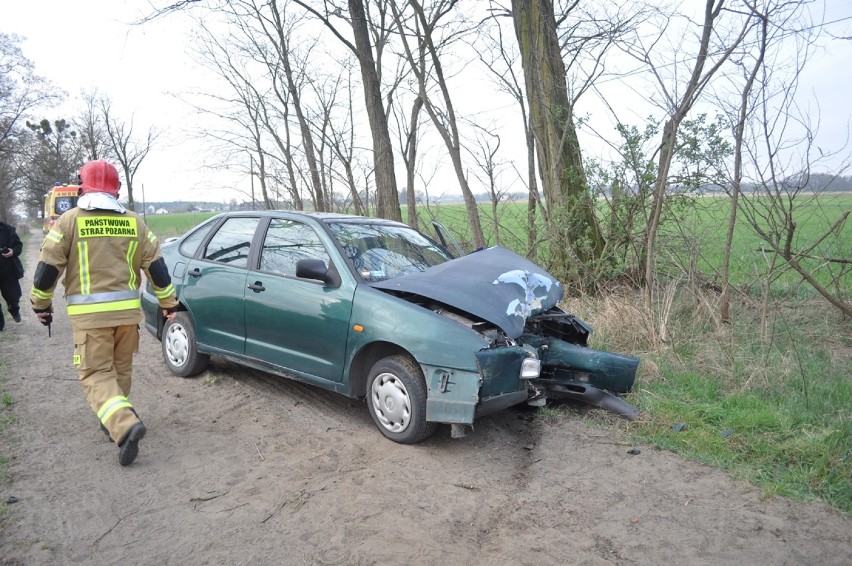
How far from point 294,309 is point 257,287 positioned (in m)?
0.51

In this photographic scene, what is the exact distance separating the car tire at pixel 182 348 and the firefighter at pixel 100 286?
1424 mm

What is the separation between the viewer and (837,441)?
3.82 metres

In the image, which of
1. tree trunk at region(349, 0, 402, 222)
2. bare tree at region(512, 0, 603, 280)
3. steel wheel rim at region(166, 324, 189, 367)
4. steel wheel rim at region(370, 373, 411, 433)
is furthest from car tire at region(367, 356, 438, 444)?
tree trunk at region(349, 0, 402, 222)

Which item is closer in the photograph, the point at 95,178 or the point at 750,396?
the point at 95,178

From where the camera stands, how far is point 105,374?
4.00 m

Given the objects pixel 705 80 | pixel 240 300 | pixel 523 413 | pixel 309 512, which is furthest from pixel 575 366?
pixel 705 80

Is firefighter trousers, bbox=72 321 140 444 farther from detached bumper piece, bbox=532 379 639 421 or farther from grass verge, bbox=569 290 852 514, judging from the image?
grass verge, bbox=569 290 852 514

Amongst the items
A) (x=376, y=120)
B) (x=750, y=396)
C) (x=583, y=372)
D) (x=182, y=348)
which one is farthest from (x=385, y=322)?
(x=376, y=120)

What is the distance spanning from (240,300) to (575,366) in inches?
113

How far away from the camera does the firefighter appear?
3.84 meters

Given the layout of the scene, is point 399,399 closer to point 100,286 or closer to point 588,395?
point 588,395

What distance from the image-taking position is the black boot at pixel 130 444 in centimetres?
379

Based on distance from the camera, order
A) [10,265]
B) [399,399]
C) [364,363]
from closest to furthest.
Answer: [399,399] → [364,363] → [10,265]

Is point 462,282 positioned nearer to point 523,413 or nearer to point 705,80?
point 523,413
